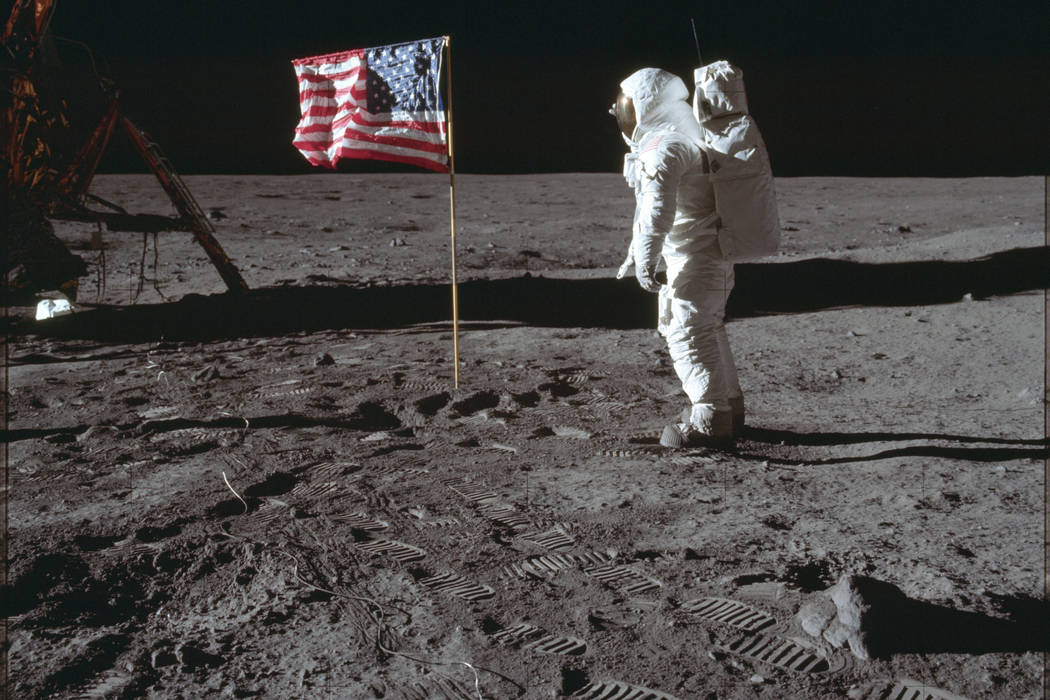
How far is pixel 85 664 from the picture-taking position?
7.88ft

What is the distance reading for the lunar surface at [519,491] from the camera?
7.90ft

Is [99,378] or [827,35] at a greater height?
[827,35]

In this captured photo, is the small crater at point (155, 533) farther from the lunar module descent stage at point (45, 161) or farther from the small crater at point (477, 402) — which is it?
the lunar module descent stage at point (45, 161)

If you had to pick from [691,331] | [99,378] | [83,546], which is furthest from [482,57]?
[83,546]

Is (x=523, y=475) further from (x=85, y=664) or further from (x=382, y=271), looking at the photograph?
(x=382, y=271)

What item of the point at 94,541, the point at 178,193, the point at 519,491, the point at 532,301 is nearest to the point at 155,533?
the point at 94,541

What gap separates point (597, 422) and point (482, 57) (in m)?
12.1

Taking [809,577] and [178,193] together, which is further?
[178,193]

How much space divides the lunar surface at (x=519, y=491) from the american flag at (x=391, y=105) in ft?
4.04

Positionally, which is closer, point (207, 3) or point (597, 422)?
point (597, 422)

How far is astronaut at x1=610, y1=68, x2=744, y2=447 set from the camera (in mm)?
3654

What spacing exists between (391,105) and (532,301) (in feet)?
7.77

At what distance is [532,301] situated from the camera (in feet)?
22.3

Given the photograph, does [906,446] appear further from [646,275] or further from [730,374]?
[646,275]
